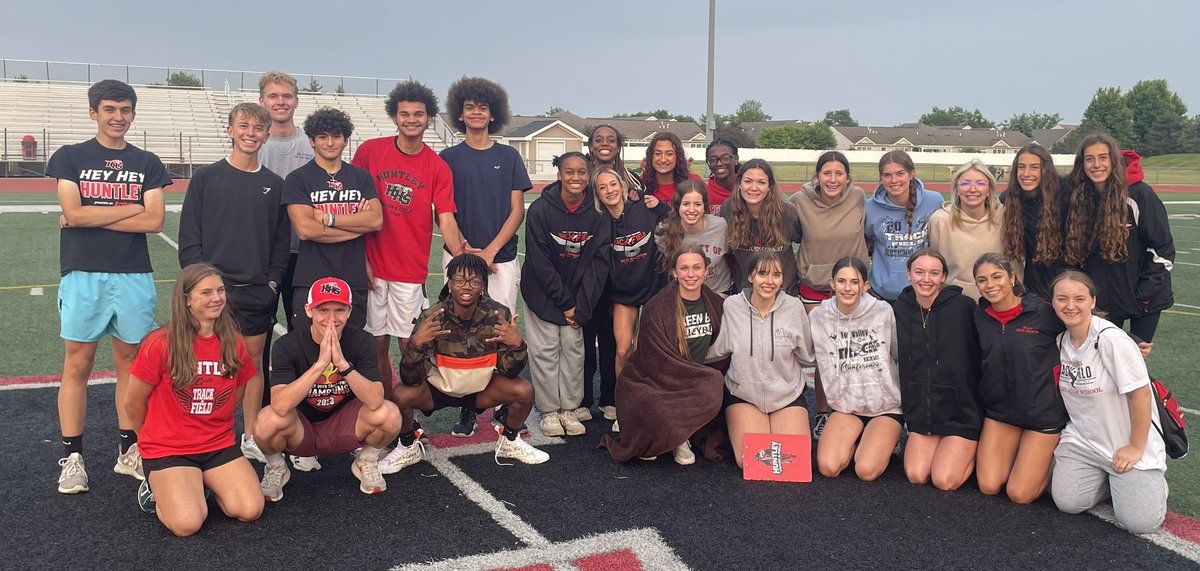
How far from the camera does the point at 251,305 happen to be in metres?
4.85

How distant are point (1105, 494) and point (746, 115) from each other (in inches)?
5021

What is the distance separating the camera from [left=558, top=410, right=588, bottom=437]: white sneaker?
5.51 metres

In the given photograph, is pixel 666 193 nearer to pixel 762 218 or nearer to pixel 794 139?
pixel 762 218

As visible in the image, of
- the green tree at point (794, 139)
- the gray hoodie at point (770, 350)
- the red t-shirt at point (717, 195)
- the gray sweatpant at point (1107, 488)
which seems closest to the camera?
the gray sweatpant at point (1107, 488)

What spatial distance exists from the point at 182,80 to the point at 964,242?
160ft

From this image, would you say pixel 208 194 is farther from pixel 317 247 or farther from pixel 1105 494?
pixel 1105 494

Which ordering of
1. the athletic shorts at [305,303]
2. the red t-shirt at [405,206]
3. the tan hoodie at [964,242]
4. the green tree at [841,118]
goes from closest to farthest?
the athletic shorts at [305,303]
the tan hoodie at [964,242]
the red t-shirt at [405,206]
the green tree at [841,118]

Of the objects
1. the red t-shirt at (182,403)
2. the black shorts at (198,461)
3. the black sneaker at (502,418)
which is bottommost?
the black sneaker at (502,418)

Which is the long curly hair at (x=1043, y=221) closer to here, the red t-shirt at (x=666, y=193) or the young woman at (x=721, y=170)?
the young woman at (x=721, y=170)

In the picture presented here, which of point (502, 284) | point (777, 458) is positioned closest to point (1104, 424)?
point (777, 458)

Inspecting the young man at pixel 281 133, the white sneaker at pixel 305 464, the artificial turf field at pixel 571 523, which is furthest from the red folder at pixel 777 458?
the young man at pixel 281 133

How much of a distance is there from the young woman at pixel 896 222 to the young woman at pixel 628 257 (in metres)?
1.27

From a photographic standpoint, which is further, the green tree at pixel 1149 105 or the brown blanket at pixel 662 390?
the green tree at pixel 1149 105

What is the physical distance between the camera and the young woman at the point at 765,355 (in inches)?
197
